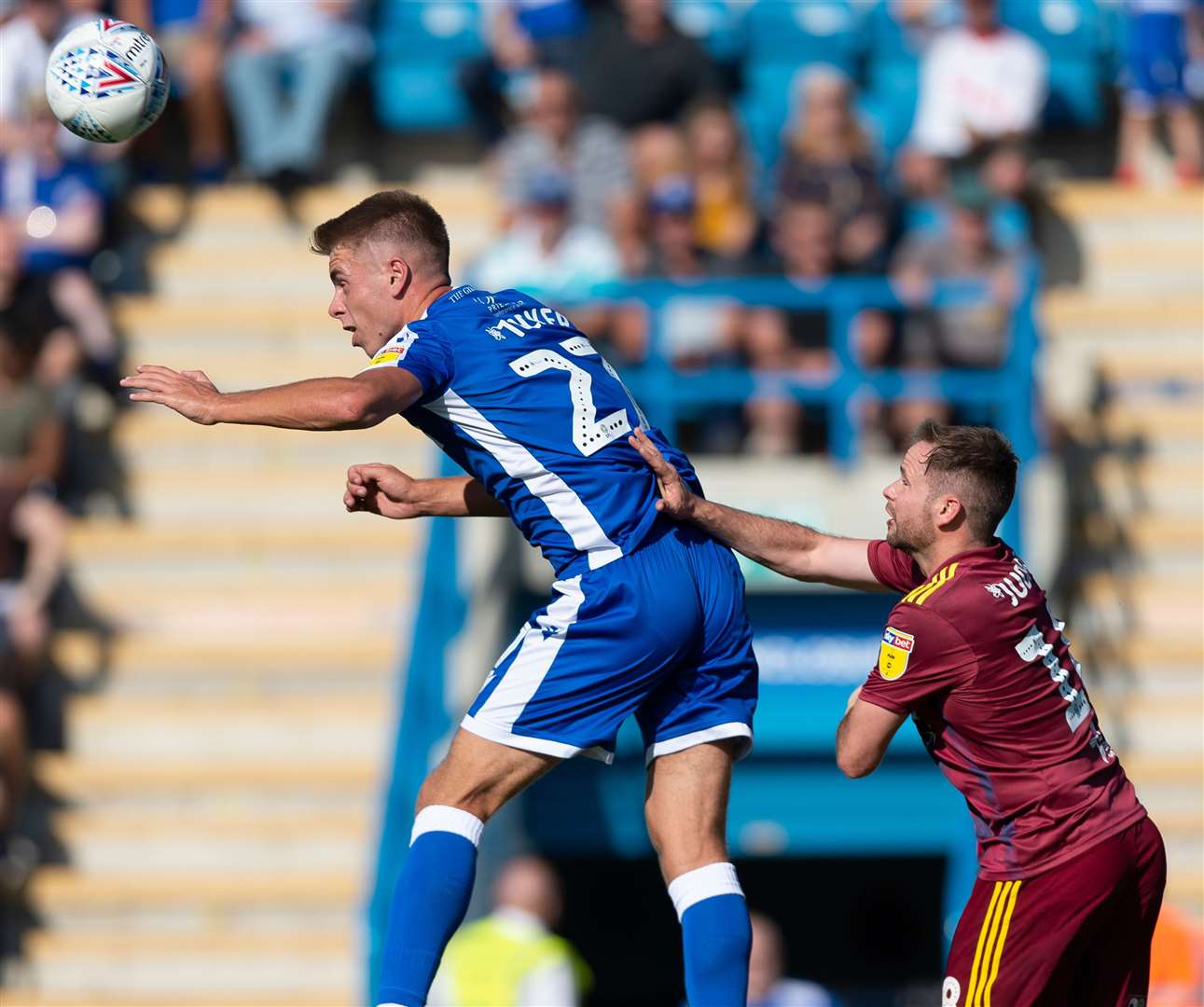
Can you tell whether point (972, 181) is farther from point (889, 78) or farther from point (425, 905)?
point (425, 905)

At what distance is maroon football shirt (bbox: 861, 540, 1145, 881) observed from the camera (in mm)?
5070

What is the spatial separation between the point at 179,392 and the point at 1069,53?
10049 millimetres

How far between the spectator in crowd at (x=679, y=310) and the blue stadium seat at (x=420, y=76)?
8.79 feet

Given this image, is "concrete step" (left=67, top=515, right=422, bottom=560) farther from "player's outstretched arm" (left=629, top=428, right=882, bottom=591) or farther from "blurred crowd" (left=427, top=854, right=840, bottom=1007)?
"player's outstretched arm" (left=629, top=428, right=882, bottom=591)

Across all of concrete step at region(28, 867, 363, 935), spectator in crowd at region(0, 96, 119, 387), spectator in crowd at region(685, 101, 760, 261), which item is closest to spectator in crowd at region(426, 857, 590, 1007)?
concrete step at region(28, 867, 363, 935)

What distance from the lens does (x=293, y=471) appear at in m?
11.9

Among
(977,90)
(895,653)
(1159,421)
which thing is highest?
(977,90)

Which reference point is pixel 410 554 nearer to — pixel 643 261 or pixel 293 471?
pixel 293 471

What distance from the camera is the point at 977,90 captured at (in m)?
12.5

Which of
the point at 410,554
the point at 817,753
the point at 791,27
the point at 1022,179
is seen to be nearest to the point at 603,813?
the point at 817,753

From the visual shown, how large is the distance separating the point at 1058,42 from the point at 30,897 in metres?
8.41

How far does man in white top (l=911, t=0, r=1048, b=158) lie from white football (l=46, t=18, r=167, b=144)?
730 centimetres

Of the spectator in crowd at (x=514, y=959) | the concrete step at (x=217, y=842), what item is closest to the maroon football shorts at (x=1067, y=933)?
the spectator in crowd at (x=514, y=959)

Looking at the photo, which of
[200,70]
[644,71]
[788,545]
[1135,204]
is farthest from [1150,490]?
[200,70]
